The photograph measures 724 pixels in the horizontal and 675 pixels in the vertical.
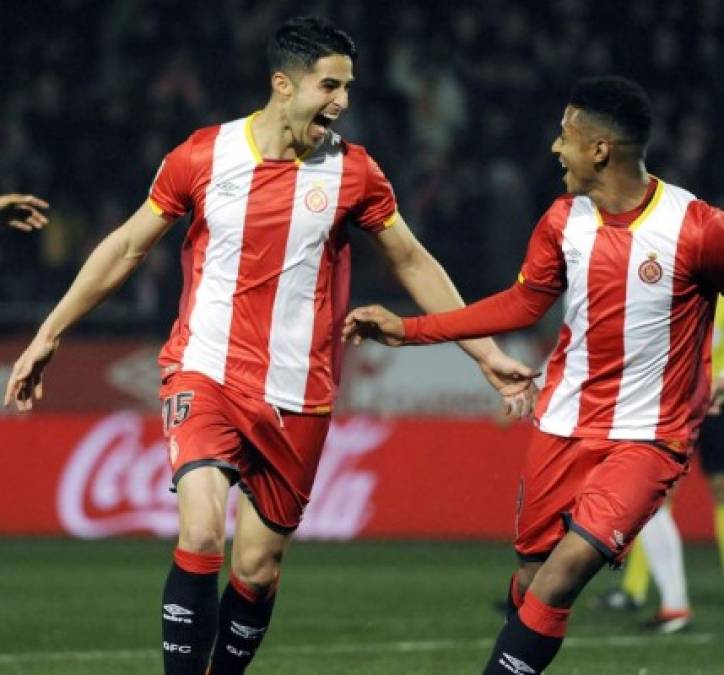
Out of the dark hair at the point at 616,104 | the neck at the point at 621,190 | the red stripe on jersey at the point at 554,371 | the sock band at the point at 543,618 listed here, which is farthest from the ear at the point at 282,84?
the sock band at the point at 543,618

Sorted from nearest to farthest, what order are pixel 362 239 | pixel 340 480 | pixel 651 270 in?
pixel 651 270 < pixel 340 480 < pixel 362 239

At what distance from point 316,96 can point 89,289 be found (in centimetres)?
104

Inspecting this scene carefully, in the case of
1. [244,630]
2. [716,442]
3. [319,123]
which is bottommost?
[716,442]

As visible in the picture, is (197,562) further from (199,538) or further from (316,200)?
(316,200)

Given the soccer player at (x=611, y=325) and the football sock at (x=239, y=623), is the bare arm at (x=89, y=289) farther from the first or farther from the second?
the football sock at (x=239, y=623)

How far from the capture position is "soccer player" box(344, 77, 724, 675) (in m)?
6.43

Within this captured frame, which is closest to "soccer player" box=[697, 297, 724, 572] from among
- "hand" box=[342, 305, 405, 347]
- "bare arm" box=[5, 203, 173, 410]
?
"hand" box=[342, 305, 405, 347]

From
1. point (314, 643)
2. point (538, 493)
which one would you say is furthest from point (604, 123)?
point (314, 643)

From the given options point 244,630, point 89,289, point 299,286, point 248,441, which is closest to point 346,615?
point 244,630

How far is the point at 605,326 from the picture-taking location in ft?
21.5

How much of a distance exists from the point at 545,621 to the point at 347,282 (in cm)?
157

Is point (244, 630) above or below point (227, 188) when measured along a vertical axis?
below

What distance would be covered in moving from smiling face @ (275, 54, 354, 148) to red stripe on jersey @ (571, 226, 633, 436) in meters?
1.05

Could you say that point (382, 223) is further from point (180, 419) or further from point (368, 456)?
point (368, 456)
